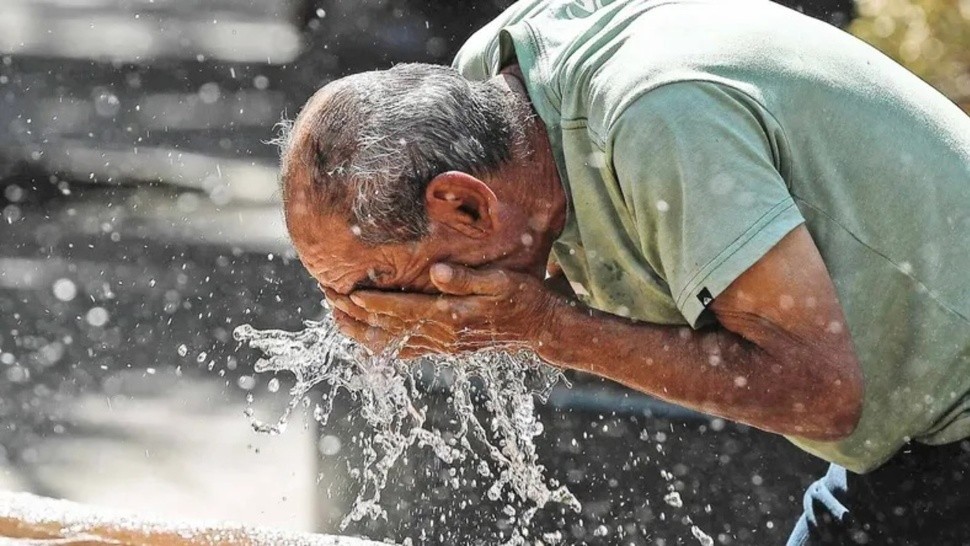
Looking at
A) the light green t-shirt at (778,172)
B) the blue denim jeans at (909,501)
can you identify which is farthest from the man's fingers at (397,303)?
the blue denim jeans at (909,501)

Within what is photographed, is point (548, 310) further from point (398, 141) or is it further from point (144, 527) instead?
point (144, 527)

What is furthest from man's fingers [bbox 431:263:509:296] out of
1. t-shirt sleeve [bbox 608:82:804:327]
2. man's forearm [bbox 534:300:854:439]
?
t-shirt sleeve [bbox 608:82:804:327]

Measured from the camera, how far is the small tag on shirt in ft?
7.56

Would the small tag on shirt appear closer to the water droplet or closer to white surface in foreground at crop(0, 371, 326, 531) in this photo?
white surface in foreground at crop(0, 371, 326, 531)

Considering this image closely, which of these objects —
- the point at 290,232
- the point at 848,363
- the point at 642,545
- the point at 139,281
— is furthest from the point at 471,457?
the point at 848,363

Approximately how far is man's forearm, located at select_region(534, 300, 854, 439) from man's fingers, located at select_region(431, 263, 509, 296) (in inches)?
5.4

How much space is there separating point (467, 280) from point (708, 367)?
51cm

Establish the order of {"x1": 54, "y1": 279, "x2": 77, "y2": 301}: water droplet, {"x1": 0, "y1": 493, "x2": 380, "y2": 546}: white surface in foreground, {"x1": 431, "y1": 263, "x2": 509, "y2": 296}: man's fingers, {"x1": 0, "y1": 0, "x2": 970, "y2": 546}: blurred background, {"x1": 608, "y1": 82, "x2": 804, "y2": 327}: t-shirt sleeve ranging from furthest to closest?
{"x1": 54, "y1": 279, "x2": 77, "y2": 301}: water droplet, {"x1": 0, "y1": 0, "x2": 970, "y2": 546}: blurred background, {"x1": 0, "y1": 493, "x2": 380, "y2": 546}: white surface in foreground, {"x1": 431, "y1": 263, "x2": 509, "y2": 296}: man's fingers, {"x1": 608, "y1": 82, "x2": 804, "y2": 327}: t-shirt sleeve

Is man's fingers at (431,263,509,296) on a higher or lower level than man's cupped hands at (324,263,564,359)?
higher

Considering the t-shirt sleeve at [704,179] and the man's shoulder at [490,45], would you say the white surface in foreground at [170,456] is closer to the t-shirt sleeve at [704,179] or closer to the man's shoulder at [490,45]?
the man's shoulder at [490,45]

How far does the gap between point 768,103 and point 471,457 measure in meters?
3.59

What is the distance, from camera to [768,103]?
7.75 feet

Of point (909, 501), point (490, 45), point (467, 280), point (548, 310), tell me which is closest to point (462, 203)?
point (467, 280)

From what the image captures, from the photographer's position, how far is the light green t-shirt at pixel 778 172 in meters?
2.27
